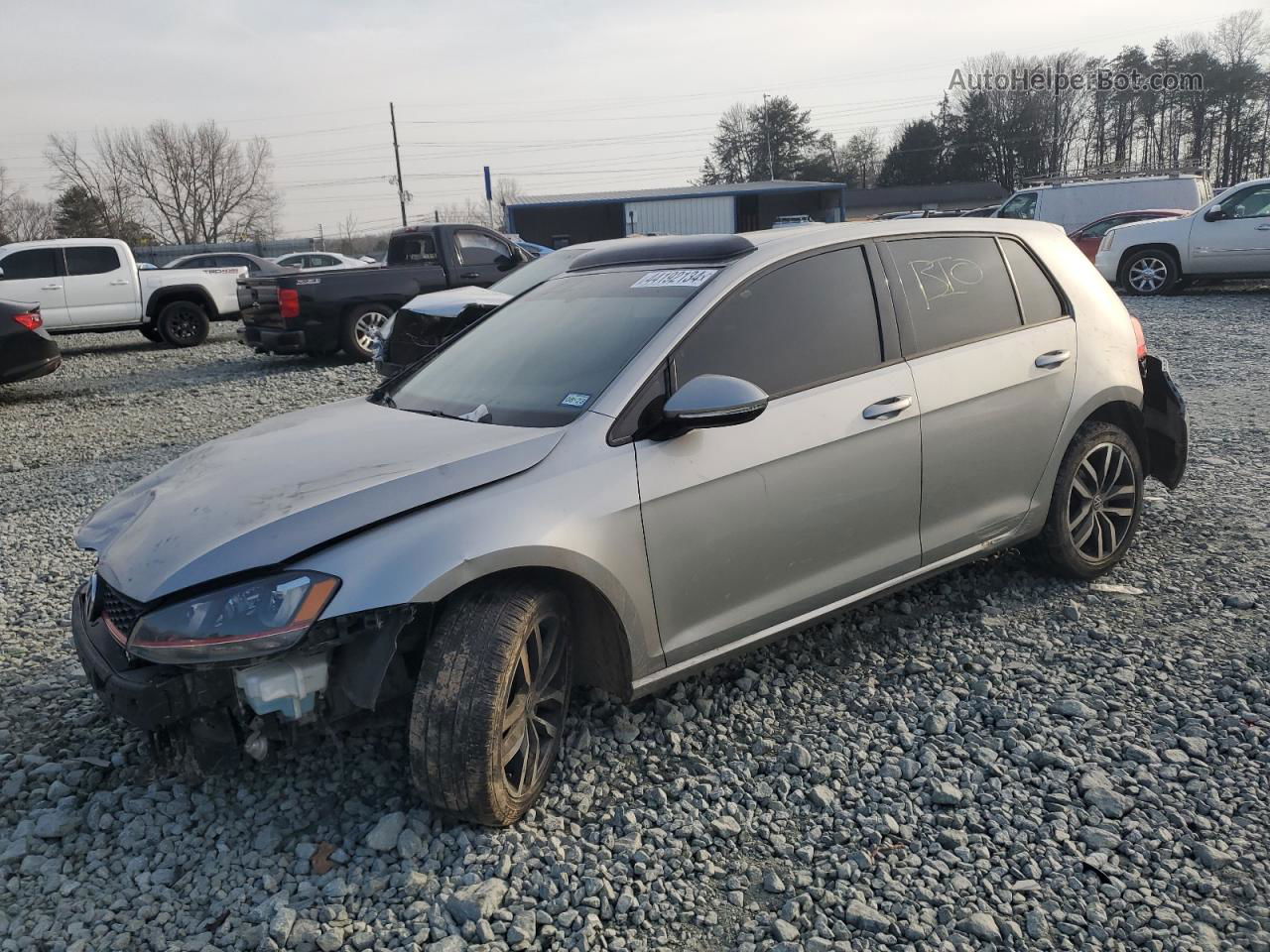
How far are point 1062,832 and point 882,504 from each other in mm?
1229

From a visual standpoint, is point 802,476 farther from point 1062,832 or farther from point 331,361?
point 331,361

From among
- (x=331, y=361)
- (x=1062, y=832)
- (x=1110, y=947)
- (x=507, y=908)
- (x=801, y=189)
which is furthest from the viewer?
(x=801, y=189)

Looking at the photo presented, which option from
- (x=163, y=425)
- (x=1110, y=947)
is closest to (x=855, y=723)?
(x=1110, y=947)

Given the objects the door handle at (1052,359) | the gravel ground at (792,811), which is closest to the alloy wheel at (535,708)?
the gravel ground at (792,811)

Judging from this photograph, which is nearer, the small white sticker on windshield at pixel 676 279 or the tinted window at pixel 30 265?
the small white sticker on windshield at pixel 676 279

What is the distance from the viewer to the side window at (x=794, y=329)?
128 inches

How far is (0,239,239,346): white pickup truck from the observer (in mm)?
15094


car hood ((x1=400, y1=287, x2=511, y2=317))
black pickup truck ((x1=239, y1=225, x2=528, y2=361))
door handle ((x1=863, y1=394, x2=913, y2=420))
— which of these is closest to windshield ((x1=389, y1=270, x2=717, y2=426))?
door handle ((x1=863, y1=394, x2=913, y2=420))

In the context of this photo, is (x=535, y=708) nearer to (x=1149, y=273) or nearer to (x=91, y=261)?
(x=1149, y=273)

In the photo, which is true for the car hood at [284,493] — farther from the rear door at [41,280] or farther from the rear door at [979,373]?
the rear door at [41,280]

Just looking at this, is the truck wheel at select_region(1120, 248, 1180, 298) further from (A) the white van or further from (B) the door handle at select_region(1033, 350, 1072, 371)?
(B) the door handle at select_region(1033, 350, 1072, 371)

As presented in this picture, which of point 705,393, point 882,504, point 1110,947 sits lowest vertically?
point 1110,947

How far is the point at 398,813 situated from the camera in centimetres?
288

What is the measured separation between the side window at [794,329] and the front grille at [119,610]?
1.73 metres
